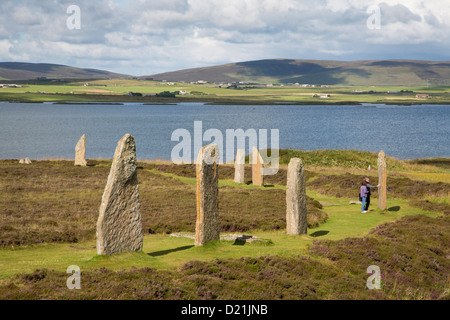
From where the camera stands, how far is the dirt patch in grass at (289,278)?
12.7 m

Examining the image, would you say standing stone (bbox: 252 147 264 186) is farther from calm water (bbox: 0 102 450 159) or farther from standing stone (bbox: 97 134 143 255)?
calm water (bbox: 0 102 450 159)

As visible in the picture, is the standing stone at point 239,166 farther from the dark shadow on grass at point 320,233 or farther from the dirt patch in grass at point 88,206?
the dark shadow on grass at point 320,233

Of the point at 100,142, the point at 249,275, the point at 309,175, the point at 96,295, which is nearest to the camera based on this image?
the point at 96,295

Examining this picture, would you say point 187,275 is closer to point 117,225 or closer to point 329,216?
point 117,225

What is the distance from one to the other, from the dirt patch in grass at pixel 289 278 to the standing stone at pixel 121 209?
1740 millimetres

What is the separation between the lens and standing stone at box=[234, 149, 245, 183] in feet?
126

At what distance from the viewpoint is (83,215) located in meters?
25.1

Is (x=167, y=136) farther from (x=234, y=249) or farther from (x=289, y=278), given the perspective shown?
(x=289, y=278)

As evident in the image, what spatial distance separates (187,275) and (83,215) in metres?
12.4
